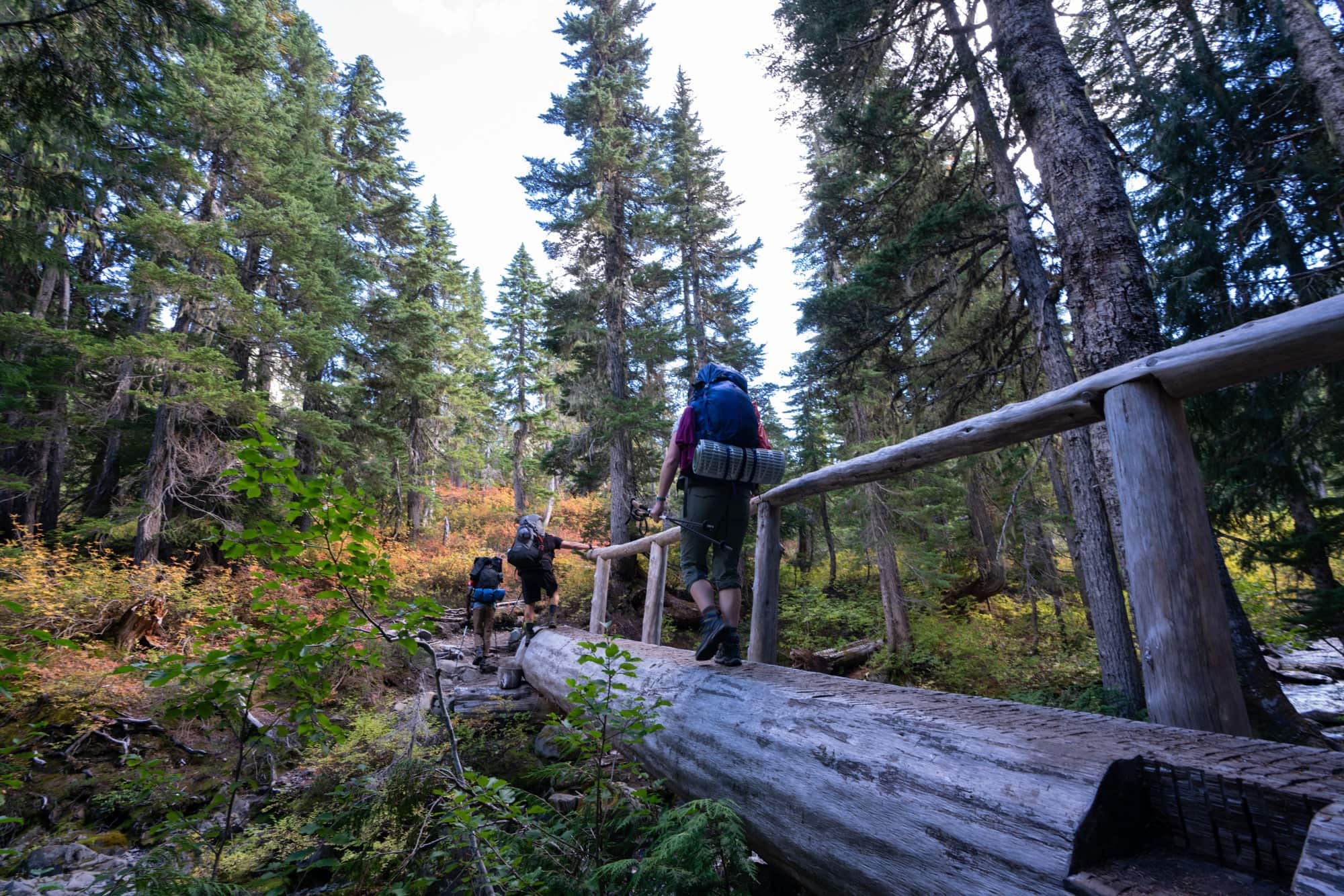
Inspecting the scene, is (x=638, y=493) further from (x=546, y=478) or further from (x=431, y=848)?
(x=546, y=478)

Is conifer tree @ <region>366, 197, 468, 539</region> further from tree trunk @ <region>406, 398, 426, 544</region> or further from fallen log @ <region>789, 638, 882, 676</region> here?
fallen log @ <region>789, 638, 882, 676</region>

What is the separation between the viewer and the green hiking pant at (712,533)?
374 centimetres

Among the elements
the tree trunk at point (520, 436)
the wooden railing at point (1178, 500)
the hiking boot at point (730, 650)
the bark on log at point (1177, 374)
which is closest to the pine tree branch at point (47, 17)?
the hiking boot at point (730, 650)

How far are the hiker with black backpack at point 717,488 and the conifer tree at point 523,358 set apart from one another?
79.4 ft

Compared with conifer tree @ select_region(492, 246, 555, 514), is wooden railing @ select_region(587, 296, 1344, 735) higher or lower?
lower

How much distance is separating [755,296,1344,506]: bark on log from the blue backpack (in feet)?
3.40

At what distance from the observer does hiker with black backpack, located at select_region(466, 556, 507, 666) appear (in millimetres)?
8797

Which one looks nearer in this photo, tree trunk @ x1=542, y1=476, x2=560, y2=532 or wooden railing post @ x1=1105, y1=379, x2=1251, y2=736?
wooden railing post @ x1=1105, y1=379, x2=1251, y2=736

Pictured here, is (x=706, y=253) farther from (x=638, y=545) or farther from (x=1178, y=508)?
(x=1178, y=508)

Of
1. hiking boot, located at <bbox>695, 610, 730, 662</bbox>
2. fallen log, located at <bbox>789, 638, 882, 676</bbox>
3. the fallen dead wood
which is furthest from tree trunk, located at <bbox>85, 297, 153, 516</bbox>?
fallen log, located at <bbox>789, 638, 882, 676</bbox>

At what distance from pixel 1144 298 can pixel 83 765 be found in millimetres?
10645

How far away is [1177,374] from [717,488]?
2.47 meters

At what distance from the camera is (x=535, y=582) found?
8.28 metres

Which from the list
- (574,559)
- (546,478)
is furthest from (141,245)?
(546,478)
